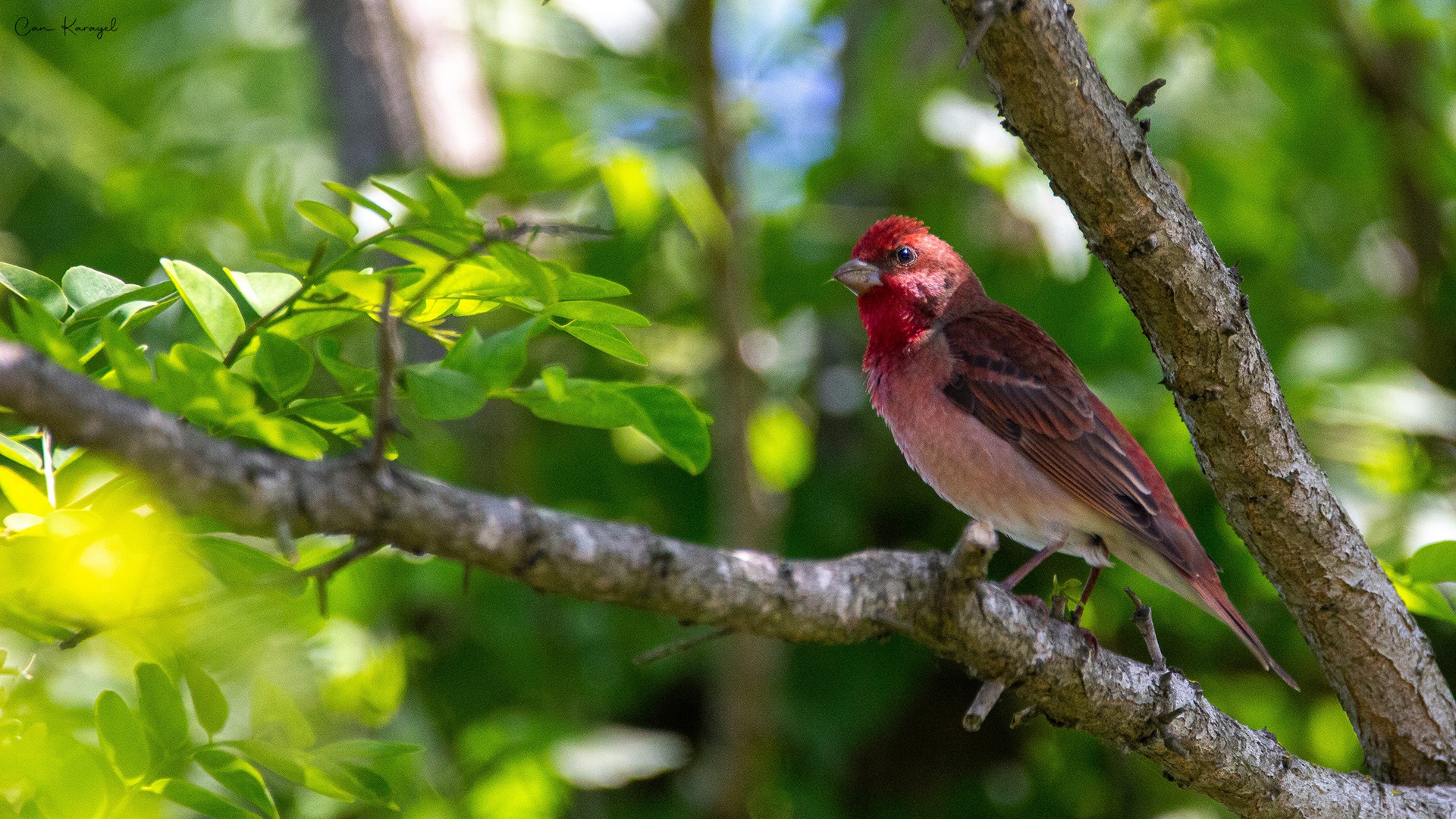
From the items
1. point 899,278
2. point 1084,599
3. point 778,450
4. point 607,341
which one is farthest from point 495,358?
point 778,450

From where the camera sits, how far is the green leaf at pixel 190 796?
208 cm

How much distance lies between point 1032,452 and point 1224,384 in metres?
1.24

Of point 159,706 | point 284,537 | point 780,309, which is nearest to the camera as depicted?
point 284,537

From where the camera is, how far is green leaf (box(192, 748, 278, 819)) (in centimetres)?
216

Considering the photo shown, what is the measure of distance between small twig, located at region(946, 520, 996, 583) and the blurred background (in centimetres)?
202

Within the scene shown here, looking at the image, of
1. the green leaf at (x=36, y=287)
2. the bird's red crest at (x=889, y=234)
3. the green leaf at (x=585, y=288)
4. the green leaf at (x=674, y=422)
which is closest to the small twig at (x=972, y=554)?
the green leaf at (x=674, y=422)

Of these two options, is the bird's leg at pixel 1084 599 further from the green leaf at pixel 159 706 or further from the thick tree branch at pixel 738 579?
the green leaf at pixel 159 706

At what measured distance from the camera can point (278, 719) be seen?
224 centimetres

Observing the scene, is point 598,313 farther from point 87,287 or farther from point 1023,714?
point 1023,714

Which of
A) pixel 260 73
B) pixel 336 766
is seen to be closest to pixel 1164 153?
pixel 336 766

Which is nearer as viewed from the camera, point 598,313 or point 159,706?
point 159,706

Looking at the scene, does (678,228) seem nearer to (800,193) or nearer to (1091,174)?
(800,193)

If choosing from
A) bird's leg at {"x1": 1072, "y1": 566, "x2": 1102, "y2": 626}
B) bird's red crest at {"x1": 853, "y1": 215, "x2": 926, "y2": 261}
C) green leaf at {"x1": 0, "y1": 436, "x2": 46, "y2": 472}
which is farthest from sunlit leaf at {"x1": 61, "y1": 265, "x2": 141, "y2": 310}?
bird's red crest at {"x1": 853, "y1": 215, "x2": 926, "y2": 261}

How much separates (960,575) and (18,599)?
164cm
